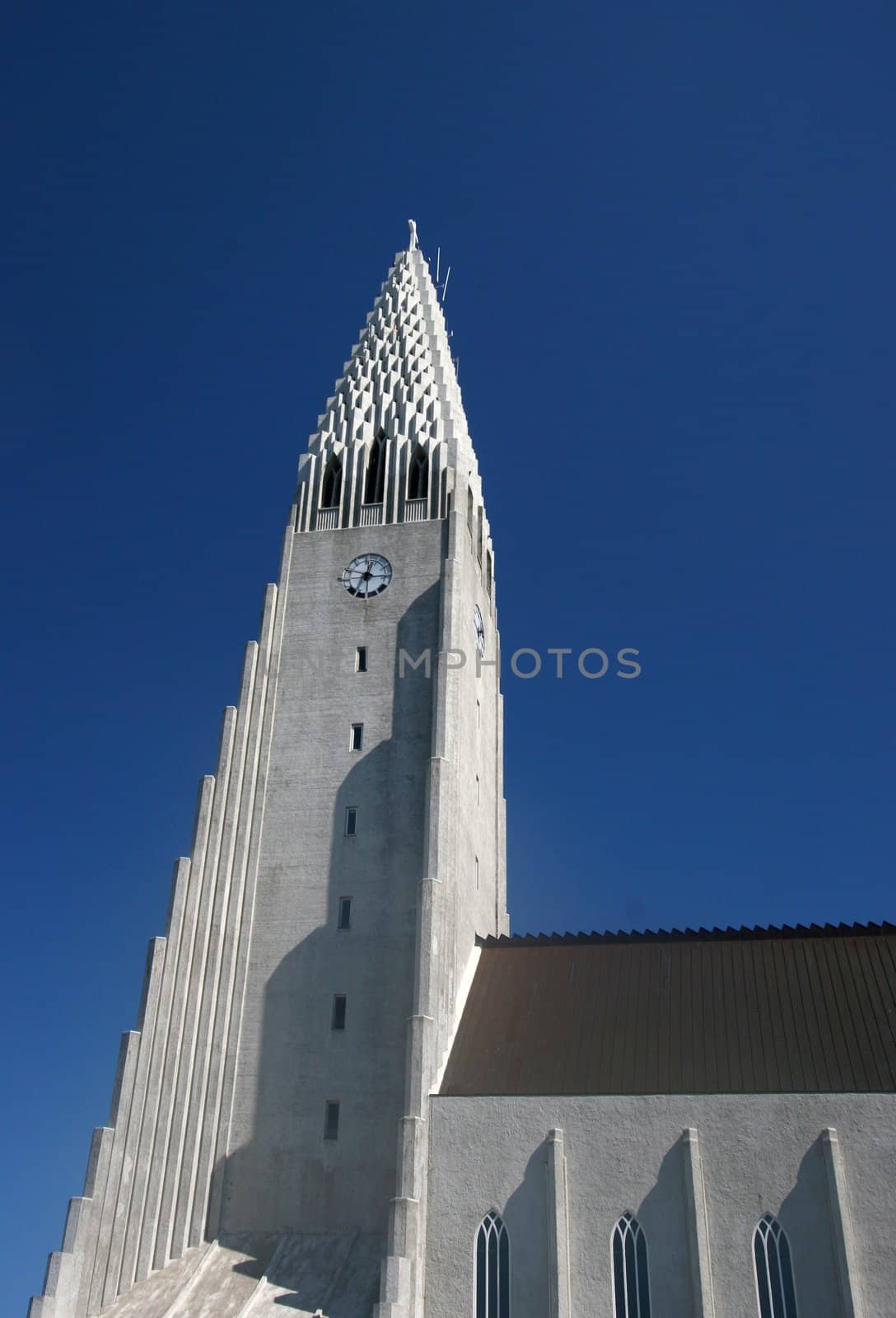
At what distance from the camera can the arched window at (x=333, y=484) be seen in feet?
151

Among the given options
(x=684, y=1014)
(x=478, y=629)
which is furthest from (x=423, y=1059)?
(x=478, y=629)

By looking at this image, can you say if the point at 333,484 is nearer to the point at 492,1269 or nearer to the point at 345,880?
the point at 345,880

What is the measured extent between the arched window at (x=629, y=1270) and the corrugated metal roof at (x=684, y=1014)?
3157 mm

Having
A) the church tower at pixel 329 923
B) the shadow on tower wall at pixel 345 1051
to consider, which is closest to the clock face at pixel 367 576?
the church tower at pixel 329 923

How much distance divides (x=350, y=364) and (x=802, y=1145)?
116 feet

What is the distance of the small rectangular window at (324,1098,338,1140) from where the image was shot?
1344 inches

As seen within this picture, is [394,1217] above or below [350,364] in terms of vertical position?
below

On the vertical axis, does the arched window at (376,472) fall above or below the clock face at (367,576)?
above

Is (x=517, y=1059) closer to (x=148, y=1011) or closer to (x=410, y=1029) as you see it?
(x=410, y=1029)

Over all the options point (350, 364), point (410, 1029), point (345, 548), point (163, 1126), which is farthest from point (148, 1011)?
point (350, 364)

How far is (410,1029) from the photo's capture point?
3309 cm

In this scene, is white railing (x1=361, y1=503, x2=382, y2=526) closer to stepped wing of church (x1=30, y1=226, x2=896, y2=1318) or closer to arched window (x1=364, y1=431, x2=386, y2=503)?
stepped wing of church (x1=30, y1=226, x2=896, y2=1318)

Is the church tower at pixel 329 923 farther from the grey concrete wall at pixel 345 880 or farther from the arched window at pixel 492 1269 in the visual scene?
the arched window at pixel 492 1269

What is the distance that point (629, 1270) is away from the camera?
29.4m
